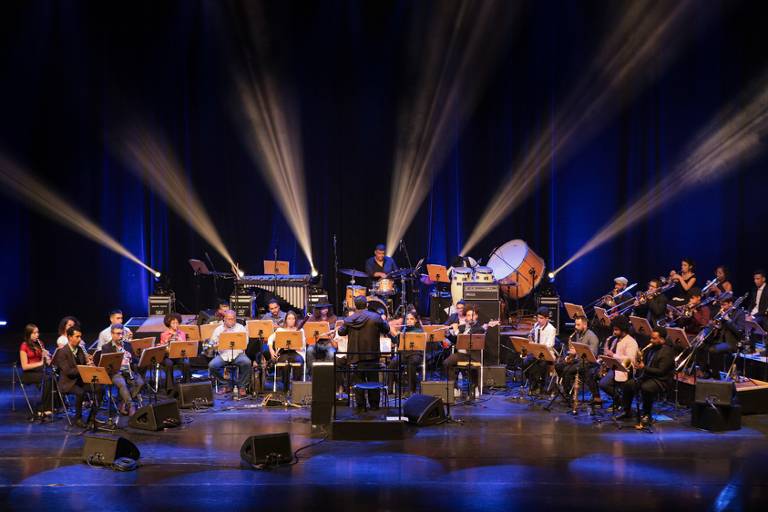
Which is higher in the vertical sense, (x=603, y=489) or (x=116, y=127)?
(x=116, y=127)

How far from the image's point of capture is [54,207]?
1867 cm

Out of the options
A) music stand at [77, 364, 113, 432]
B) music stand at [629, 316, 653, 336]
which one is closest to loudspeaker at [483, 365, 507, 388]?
music stand at [629, 316, 653, 336]

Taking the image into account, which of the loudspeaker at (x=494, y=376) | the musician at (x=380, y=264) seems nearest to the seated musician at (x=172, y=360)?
the musician at (x=380, y=264)

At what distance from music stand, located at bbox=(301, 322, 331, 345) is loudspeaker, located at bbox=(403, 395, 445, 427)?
2.12 m

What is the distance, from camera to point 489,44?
18500 mm

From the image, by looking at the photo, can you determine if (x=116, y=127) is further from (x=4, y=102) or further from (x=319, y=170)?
(x=319, y=170)

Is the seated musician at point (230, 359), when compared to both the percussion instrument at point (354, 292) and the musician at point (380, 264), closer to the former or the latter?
the percussion instrument at point (354, 292)

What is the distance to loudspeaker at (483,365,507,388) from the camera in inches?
542

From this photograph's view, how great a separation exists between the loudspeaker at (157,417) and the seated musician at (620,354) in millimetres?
5932

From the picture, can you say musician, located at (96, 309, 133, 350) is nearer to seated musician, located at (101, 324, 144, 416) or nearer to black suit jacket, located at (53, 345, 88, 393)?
seated musician, located at (101, 324, 144, 416)

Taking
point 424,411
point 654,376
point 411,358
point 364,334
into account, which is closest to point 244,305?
point 411,358

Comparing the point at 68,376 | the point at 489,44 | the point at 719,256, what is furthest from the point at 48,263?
the point at 719,256

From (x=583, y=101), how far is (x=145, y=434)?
12458 millimetres

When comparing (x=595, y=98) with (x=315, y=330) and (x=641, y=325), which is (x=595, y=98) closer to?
(x=641, y=325)
